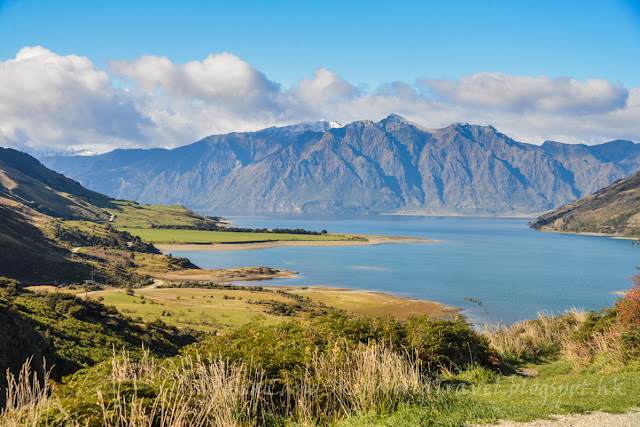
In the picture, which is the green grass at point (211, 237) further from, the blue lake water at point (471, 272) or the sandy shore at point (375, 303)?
the sandy shore at point (375, 303)

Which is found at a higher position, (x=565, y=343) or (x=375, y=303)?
(x=565, y=343)

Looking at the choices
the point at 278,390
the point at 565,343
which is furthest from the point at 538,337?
the point at 278,390

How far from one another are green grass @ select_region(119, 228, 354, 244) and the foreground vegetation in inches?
5990

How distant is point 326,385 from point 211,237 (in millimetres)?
170306

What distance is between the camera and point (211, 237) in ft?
575

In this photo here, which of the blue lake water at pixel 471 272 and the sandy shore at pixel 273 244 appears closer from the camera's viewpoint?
the blue lake water at pixel 471 272

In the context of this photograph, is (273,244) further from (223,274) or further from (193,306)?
(193,306)

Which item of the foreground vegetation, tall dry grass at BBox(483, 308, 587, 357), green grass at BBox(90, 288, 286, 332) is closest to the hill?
green grass at BBox(90, 288, 286, 332)

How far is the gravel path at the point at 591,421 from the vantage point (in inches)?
332

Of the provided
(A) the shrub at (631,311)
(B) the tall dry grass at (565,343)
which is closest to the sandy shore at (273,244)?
(B) the tall dry grass at (565,343)

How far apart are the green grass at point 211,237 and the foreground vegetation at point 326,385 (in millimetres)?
152154

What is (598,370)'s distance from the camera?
47.9ft

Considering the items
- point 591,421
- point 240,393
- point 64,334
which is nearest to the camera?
point 591,421

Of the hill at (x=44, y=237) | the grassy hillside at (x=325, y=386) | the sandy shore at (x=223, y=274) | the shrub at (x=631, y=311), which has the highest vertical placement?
the shrub at (x=631, y=311)
